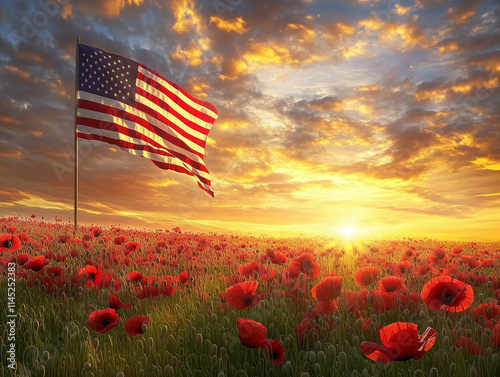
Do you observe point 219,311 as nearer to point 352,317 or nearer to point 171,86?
point 352,317

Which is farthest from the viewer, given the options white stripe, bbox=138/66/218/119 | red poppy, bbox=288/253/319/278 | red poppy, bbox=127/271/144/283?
white stripe, bbox=138/66/218/119

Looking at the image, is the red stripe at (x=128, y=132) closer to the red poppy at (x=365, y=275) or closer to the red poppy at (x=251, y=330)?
the red poppy at (x=365, y=275)

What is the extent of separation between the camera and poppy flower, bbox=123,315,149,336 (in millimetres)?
2787

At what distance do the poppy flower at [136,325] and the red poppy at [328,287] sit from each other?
49.6 inches

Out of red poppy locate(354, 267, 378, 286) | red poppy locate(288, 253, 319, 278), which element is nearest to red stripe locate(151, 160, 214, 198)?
red poppy locate(288, 253, 319, 278)

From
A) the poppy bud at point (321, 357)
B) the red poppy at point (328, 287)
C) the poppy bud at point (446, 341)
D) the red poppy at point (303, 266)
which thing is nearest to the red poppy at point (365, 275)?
the red poppy at point (303, 266)

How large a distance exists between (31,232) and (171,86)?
20.9ft

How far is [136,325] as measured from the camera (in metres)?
2.82

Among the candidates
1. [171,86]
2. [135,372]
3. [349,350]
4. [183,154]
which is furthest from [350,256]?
[171,86]

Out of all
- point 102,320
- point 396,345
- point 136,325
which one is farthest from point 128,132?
point 396,345

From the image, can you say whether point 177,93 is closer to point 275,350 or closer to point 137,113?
point 137,113

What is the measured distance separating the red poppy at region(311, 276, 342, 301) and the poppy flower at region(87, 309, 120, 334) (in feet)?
4.85

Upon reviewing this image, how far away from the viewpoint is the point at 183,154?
44.0 ft

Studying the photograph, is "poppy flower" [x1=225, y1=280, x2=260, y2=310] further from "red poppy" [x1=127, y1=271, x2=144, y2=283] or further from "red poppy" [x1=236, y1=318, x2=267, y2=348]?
"red poppy" [x1=127, y1=271, x2=144, y2=283]
